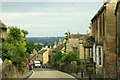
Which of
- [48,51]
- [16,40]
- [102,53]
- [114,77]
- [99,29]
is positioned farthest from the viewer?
[48,51]

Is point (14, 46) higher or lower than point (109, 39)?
lower

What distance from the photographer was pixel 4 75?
1334 inches

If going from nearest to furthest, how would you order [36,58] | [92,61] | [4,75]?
[4,75], [92,61], [36,58]

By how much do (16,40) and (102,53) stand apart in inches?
730

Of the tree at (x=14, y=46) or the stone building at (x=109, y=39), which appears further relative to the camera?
the tree at (x=14, y=46)

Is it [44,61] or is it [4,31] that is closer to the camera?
[4,31]

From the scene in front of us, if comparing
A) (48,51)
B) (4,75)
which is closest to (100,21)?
(4,75)

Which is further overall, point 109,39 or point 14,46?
point 14,46

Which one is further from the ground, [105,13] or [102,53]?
[105,13]

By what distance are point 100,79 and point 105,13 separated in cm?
823

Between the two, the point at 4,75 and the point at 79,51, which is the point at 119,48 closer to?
the point at 4,75

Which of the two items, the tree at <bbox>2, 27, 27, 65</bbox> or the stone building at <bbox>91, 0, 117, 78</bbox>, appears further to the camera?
the tree at <bbox>2, 27, 27, 65</bbox>

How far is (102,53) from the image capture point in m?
44.5

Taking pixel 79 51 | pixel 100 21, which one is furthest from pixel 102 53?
pixel 79 51
